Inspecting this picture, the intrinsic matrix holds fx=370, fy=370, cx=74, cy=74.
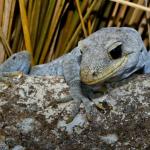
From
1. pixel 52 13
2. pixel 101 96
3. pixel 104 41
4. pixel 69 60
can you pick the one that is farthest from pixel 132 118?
pixel 52 13

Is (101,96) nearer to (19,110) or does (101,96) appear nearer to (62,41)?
(19,110)

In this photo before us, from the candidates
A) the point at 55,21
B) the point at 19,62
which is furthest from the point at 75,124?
the point at 55,21

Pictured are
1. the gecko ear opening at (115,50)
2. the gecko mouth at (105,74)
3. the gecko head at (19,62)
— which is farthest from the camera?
the gecko head at (19,62)

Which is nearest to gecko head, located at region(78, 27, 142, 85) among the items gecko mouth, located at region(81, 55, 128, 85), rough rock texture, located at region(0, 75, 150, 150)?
gecko mouth, located at region(81, 55, 128, 85)

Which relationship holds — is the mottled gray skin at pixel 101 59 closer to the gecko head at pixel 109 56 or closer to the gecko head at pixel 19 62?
the gecko head at pixel 109 56

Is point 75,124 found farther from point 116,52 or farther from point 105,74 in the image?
point 116,52

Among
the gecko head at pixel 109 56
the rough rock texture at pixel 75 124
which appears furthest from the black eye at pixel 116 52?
the rough rock texture at pixel 75 124

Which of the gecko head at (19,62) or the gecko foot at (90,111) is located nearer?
the gecko foot at (90,111)

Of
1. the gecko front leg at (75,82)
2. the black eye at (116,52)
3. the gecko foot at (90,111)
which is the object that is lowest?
the gecko foot at (90,111)
